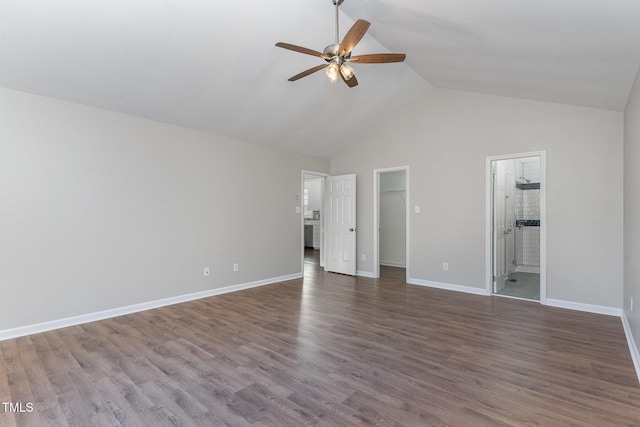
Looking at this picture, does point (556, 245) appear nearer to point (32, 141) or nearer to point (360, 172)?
point (360, 172)

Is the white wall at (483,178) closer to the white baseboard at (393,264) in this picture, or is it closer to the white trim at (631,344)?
the white trim at (631,344)

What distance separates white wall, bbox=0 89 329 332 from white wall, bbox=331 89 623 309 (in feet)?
8.19

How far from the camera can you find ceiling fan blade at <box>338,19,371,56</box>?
2311 millimetres

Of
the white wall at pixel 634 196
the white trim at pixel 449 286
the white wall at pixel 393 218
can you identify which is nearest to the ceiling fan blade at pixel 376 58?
the white wall at pixel 634 196

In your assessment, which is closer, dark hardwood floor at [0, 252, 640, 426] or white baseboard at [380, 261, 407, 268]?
dark hardwood floor at [0, 252, 640, 426]

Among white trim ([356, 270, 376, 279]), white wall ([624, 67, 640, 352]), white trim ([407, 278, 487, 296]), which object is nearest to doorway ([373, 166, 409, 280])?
white trim ([356, 270, 376, 279])

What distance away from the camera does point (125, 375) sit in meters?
2.41

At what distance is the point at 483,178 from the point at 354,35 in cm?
331

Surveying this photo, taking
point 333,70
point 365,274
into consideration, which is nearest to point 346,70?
point 333,70

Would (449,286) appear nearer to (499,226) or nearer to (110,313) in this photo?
(499,226)

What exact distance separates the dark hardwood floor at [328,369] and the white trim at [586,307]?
161 millimetres

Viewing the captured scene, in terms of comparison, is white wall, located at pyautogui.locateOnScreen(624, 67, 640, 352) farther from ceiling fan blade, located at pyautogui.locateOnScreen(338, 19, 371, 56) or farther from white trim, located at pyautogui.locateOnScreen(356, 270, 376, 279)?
white trim, located at pyautogui.locateOnScreen(356, 270, 376, 279)

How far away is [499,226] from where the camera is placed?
496 cm

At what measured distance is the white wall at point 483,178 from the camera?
12.6ft
